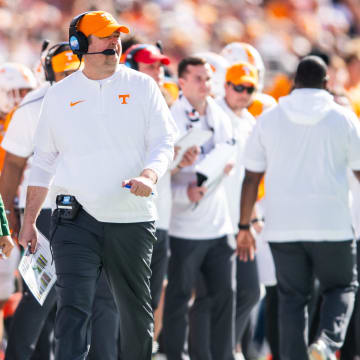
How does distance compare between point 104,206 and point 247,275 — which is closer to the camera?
point 104,206

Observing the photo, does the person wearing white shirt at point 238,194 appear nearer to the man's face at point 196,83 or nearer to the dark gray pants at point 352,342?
the man's face at point 196,83

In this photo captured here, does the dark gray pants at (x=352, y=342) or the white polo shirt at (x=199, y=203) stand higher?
the white polo shirt at (x=199, y=203)

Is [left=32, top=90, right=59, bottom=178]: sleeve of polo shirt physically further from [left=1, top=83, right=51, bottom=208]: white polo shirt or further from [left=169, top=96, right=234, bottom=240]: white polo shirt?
[left=169, top=96, right=234, bottom=240]: white polo shirt

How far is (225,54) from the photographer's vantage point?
9.06 meters

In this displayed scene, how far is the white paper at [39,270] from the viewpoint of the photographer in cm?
523

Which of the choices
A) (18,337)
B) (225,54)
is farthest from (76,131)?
(225,54)

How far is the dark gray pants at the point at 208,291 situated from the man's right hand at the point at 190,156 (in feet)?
1.94

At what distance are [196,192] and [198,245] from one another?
15.3 inches

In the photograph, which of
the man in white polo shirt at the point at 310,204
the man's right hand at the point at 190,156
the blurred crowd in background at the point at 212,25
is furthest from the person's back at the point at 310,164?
the blurred crowd in background at the point at 212,25

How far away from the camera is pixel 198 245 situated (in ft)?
23.4

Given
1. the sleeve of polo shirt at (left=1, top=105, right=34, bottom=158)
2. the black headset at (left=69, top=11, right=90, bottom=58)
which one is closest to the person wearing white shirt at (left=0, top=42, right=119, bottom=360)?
the sleeve of polo shirt at (left=1, top=105, right=34, bottom=158)

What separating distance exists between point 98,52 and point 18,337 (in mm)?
2012

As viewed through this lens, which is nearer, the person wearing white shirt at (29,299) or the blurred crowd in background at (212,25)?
the person wearing white shirt at (29,299)

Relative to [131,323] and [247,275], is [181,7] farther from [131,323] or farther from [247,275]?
[131,323]
